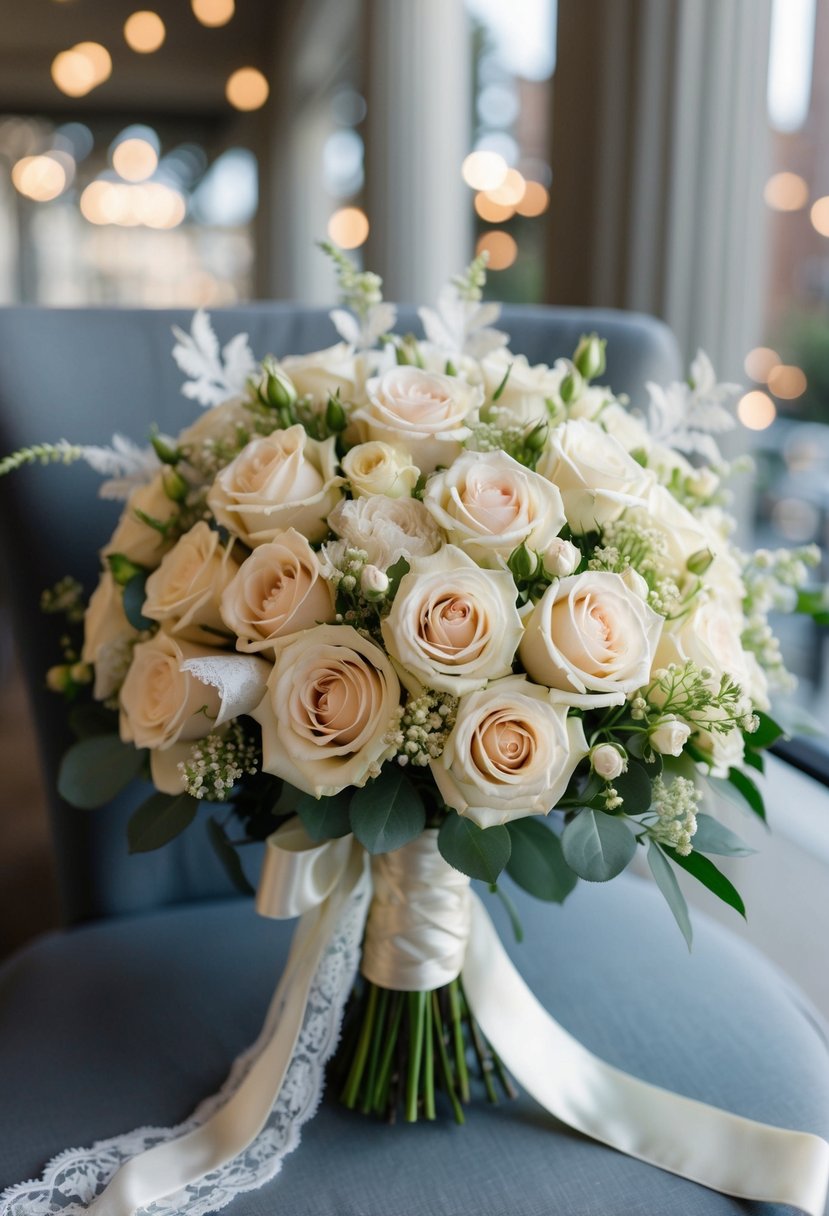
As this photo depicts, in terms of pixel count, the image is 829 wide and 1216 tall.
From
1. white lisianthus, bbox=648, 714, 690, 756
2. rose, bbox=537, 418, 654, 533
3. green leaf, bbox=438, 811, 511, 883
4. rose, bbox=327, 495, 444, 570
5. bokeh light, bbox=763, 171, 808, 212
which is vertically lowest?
green leaf, bbox=438, 811, 511, 883

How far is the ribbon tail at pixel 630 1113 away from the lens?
757 millimetres

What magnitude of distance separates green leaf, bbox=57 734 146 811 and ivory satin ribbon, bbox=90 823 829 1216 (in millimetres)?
135

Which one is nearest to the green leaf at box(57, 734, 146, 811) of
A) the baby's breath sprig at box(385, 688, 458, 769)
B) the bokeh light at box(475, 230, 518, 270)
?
the baby's breath sprig at box(385, 688, 458, 769)

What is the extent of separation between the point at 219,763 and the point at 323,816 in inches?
3.0

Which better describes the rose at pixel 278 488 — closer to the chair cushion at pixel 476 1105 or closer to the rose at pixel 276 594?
the rose at pixel 276 594

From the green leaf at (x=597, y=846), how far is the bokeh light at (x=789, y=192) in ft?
→ 8.31

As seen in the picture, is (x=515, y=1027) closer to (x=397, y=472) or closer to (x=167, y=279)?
(x=397, y=472)

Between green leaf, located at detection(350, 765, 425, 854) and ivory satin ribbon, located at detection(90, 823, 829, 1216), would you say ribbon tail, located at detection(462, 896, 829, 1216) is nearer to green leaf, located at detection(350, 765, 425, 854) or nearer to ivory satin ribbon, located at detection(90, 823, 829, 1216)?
ivory satin ribbon, located at detection(90, 823, 829, 1216)

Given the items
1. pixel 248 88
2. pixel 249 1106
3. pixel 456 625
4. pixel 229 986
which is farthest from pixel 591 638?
pixel 248 88

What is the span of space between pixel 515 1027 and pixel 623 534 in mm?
407

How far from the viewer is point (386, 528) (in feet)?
2.17

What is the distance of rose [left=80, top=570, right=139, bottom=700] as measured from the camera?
32.3 inches

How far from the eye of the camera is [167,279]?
25.5 feet

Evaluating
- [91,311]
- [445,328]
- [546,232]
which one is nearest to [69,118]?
[546,232]
